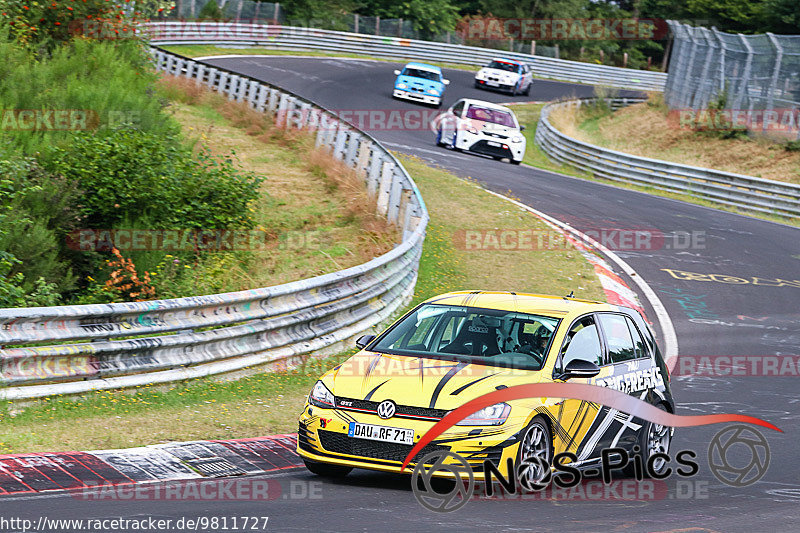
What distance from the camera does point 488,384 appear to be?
760cm

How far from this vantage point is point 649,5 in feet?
270

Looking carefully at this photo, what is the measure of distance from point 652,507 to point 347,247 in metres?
10.7

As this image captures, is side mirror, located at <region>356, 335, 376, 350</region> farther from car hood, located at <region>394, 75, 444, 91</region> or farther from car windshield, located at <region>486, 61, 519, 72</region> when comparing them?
car windshield, located at <region>486, 61, 519, 72</region>

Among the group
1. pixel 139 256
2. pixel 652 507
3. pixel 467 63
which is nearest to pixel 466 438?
pixel 652 507

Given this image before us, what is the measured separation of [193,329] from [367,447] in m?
3.68

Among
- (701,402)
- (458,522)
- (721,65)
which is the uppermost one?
(721,65)

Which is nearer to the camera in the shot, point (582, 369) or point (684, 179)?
point (582, 369)

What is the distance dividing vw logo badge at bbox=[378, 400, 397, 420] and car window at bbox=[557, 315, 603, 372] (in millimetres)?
1499

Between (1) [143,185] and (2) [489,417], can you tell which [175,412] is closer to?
(2) [489,417]

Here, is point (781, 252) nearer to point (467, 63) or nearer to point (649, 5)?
point (467, 63)

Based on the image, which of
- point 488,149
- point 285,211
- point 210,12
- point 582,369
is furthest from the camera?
point 210,12

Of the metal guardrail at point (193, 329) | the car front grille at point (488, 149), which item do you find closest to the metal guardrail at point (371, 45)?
the car front grille at point (488, 149)

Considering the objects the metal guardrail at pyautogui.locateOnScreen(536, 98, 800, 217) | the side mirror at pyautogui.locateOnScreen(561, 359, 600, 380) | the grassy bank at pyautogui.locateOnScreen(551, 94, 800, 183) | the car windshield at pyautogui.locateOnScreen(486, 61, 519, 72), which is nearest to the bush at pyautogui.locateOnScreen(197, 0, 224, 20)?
the car windshield at pyautogui.locateOnScreen(486, 61, 519, 72)

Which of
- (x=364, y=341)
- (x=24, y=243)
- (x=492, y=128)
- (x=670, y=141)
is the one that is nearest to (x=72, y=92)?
(x=24, y=243)
